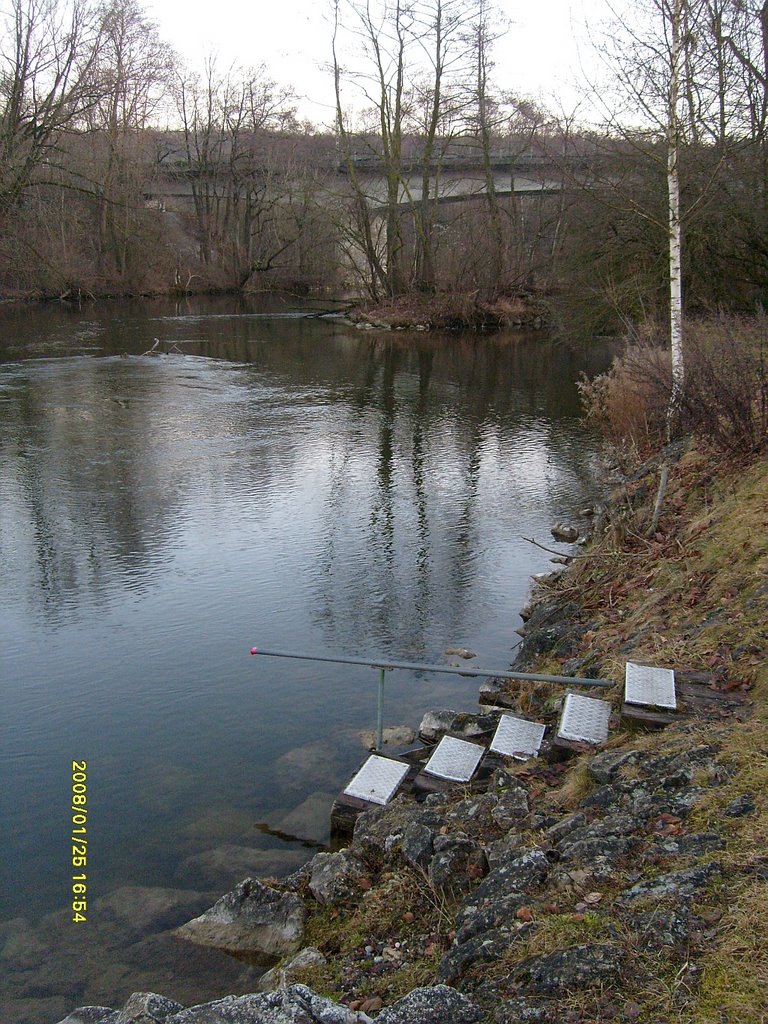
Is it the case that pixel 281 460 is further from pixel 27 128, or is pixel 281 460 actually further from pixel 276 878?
pixel 27 128

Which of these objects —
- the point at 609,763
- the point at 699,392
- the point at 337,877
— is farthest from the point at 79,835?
the point at 699,392

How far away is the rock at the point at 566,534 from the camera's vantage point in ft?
38.3

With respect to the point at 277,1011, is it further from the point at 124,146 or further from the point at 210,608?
the point at 124,146

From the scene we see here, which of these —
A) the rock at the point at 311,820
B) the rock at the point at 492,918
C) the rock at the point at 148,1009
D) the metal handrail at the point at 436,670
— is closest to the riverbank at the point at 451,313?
the metal handrail at the point at 436,670

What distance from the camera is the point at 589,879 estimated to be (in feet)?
12.6

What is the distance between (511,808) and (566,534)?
7027 millimetres

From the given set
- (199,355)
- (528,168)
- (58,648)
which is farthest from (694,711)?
(528,168)

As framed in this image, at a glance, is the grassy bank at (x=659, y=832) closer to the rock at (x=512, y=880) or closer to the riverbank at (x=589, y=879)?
the riverbank at (x=589, y=879)

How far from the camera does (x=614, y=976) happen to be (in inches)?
124

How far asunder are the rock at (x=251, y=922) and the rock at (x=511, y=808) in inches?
46.7

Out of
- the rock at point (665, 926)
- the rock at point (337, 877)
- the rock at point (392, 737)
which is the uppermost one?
the rock at point (665, 926)

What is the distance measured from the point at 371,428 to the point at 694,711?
43.0 feet

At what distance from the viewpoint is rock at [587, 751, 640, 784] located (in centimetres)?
500

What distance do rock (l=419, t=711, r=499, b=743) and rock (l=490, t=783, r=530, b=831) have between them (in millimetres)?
1333
